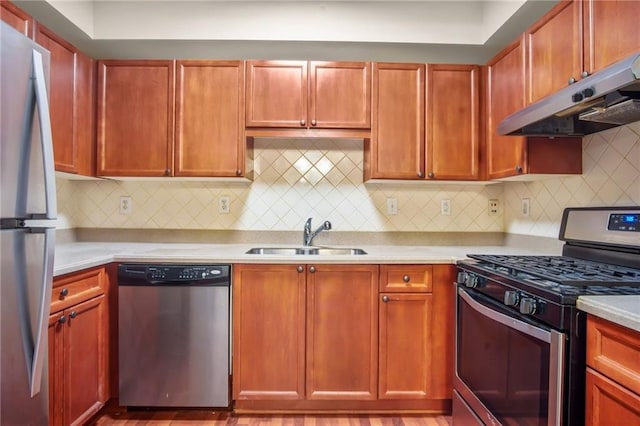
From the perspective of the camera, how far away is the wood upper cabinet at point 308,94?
85.1 inches

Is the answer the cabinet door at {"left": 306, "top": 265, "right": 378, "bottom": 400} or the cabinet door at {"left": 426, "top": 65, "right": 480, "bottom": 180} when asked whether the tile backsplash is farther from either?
the cabinet door at {"left": 306, "top": 265, "right": 378, "bottom": 400}

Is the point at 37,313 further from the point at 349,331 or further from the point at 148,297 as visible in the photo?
the point at 349,331

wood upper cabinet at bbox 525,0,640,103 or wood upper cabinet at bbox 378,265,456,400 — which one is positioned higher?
wood upper cabinet at bbox 525,0,640,103

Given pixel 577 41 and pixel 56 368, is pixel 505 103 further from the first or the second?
pixel 56 368

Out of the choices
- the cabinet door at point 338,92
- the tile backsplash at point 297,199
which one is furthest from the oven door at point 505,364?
the cabinet door at point 338,92

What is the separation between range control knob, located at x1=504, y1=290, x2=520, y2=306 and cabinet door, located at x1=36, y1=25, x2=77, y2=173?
2.29 m

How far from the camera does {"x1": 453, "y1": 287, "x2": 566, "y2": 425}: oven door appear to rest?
1.09m

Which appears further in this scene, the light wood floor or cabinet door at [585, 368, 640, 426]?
the light wood floor

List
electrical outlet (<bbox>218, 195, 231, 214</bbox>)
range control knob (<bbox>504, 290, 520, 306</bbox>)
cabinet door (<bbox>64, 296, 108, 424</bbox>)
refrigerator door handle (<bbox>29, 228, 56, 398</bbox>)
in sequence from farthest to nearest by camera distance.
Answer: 1. electrical outlet (<bbox>218, 195, 231, 214</bbox>)
2. cabinet door (<bbox>64, 296, 108, 424</bbox>)
3. range control knob (<bbox>504, 290, 520, 306</bbox>)
4. refrigerator door handle (<bbox>29, 228, 56, 398</bbox>)

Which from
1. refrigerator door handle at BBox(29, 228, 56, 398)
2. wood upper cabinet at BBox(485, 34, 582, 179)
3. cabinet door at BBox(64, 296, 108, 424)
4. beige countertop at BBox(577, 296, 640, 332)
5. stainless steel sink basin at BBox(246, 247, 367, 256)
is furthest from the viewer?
stainless steel sink basin at BBox(246, 247, 367, 256)

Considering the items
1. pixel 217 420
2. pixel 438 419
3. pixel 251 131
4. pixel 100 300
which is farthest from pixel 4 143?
pixel 438 419

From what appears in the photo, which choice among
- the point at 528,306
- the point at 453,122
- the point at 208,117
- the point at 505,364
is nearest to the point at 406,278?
the point at 505,364

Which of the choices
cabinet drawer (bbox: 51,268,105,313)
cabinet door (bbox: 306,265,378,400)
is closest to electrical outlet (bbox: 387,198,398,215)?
cabinet door (bbox: 306,265,378,400)

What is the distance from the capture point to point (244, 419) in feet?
6.25
